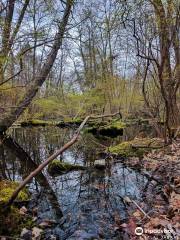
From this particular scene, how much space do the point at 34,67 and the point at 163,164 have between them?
17.3m

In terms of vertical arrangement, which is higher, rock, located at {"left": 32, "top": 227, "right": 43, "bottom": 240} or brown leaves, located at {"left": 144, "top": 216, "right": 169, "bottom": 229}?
brown leaves, located at {"left": 144, "top": 216, "right": 169, "bottom": 229}

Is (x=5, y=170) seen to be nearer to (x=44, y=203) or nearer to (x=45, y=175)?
(x=45, y=175)

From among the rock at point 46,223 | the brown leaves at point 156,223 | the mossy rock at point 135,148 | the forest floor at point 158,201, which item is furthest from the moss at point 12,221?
the mossy rock at point 135,148

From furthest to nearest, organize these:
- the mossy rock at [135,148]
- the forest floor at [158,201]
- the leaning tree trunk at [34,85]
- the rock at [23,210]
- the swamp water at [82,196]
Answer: the leaning tree trunk at [34,85], the mossy rock at [135,148], the rock at [23,210], the swamp water at [82,196], the forest floor at [158,201]

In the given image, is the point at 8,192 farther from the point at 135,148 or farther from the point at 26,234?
the point at 135,148

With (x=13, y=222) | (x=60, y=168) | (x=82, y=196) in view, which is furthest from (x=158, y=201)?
(x=60, y=168)

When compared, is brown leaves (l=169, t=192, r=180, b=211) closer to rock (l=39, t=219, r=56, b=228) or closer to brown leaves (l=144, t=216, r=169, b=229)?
brown leaves (l=144, t=216, r=169, b=229)

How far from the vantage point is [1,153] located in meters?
9.72

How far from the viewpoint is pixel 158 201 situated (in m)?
4.50

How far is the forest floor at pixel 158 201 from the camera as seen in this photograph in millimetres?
3318

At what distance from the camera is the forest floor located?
3.32 meters

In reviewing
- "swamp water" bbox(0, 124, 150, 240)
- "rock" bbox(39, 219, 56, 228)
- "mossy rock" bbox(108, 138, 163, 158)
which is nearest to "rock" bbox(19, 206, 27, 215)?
"swamp water" bbox(0, 124, 150, 240)

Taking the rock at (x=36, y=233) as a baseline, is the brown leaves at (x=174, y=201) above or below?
above

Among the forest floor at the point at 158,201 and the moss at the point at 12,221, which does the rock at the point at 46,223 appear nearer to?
the moss at the point at 12,221
